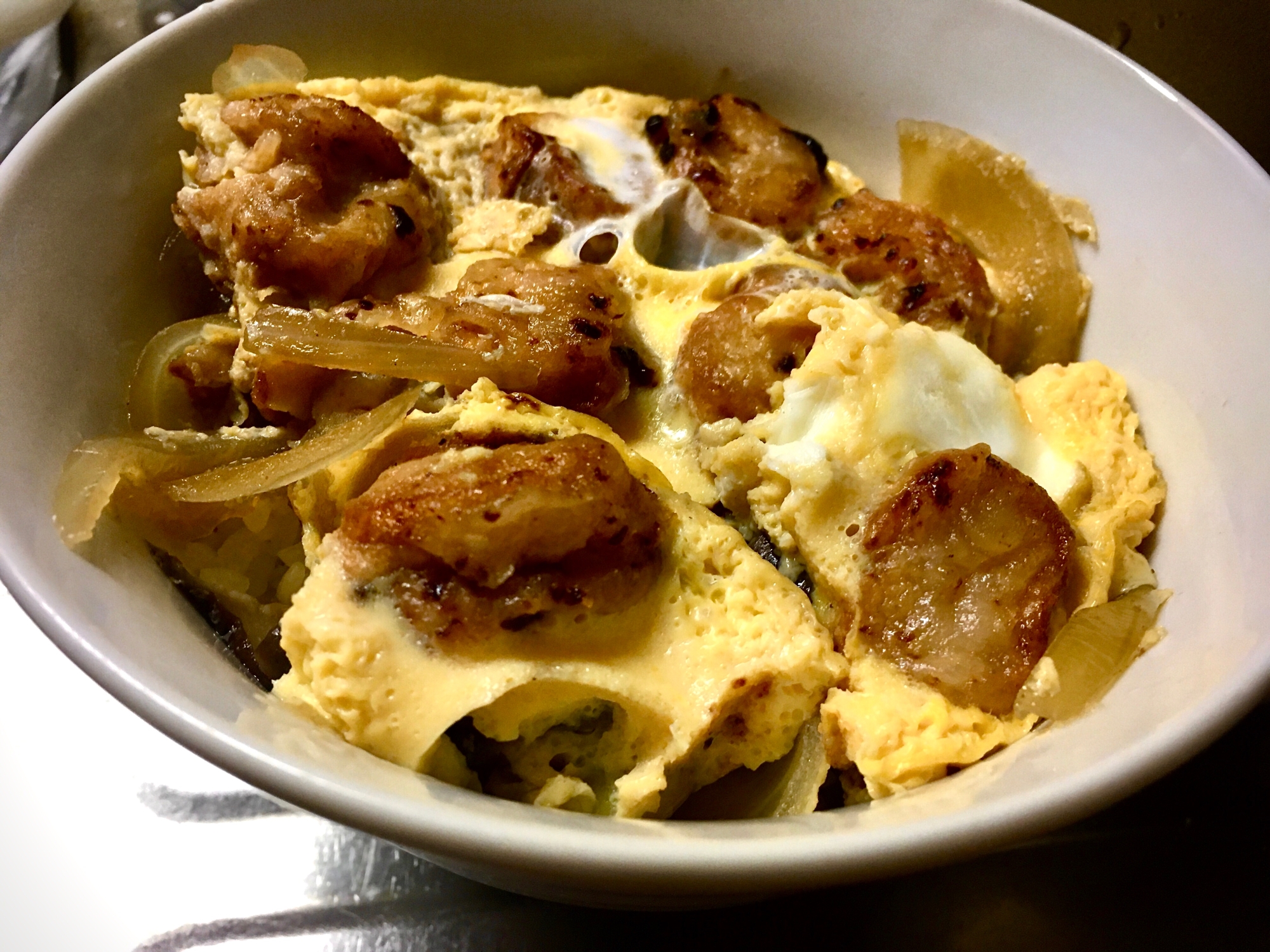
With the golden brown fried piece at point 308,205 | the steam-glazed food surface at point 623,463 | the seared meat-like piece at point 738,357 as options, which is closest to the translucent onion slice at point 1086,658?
the steam-glazed food surface at point 623,463

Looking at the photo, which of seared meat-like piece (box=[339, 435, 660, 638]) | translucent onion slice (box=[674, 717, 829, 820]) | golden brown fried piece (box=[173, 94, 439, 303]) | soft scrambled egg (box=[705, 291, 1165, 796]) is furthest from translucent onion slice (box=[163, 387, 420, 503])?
translucent onion slice (box=[674, 717, 829, 820])

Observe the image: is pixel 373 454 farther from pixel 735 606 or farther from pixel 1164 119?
pixel 1164 119

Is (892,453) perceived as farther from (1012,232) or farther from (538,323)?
(1012,232)

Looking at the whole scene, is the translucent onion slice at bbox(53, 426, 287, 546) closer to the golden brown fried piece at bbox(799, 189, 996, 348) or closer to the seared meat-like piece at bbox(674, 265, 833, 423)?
the seared meat-like piece at bbox(674, 265, 833, 423)

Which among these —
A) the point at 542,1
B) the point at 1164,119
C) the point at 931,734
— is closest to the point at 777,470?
the point at 931,734

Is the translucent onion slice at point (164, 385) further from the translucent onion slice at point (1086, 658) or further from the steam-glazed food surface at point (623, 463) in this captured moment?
the translucent onion slice at point (1086, 658)

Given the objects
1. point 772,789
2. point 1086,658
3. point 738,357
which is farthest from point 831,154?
point 772,789
